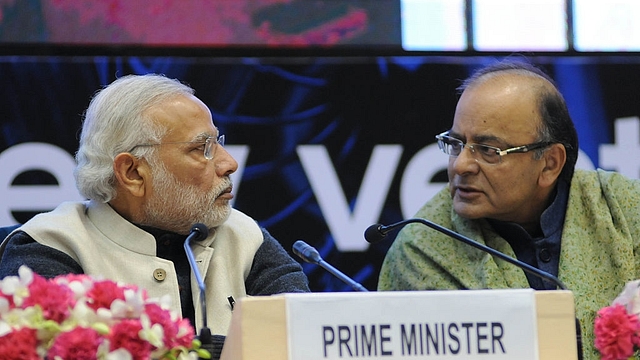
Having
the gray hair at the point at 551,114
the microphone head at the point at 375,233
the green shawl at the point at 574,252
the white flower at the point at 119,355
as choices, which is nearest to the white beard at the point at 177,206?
the microphone head at the point at 375,233

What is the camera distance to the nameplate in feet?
6.57

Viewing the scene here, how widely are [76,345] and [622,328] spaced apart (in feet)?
3.65

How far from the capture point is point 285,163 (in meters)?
4.27

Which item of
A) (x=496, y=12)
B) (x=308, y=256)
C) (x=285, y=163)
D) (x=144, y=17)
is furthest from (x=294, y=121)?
(x=308, y=256)

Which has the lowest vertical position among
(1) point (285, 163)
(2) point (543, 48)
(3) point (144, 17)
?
(1) point (285, 163)

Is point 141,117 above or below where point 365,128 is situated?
above

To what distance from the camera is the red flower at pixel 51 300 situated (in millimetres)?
1929

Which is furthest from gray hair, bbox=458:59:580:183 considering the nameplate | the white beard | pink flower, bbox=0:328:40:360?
pink flower, bbox=0:328:40:360

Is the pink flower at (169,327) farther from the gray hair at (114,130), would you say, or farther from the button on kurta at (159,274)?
the gray hair at (114,130)

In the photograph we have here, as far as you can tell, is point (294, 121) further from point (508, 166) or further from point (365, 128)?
point (508, 166)

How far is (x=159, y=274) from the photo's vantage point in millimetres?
3002

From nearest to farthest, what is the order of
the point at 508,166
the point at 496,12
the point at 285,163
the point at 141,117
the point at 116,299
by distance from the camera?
the point at 116,299, the point at 141,117, the point at 508,166, the point at 285,163, the point at 496,12

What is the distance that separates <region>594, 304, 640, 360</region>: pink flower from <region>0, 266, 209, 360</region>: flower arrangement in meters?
0.85

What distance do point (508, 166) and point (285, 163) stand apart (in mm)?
1162
